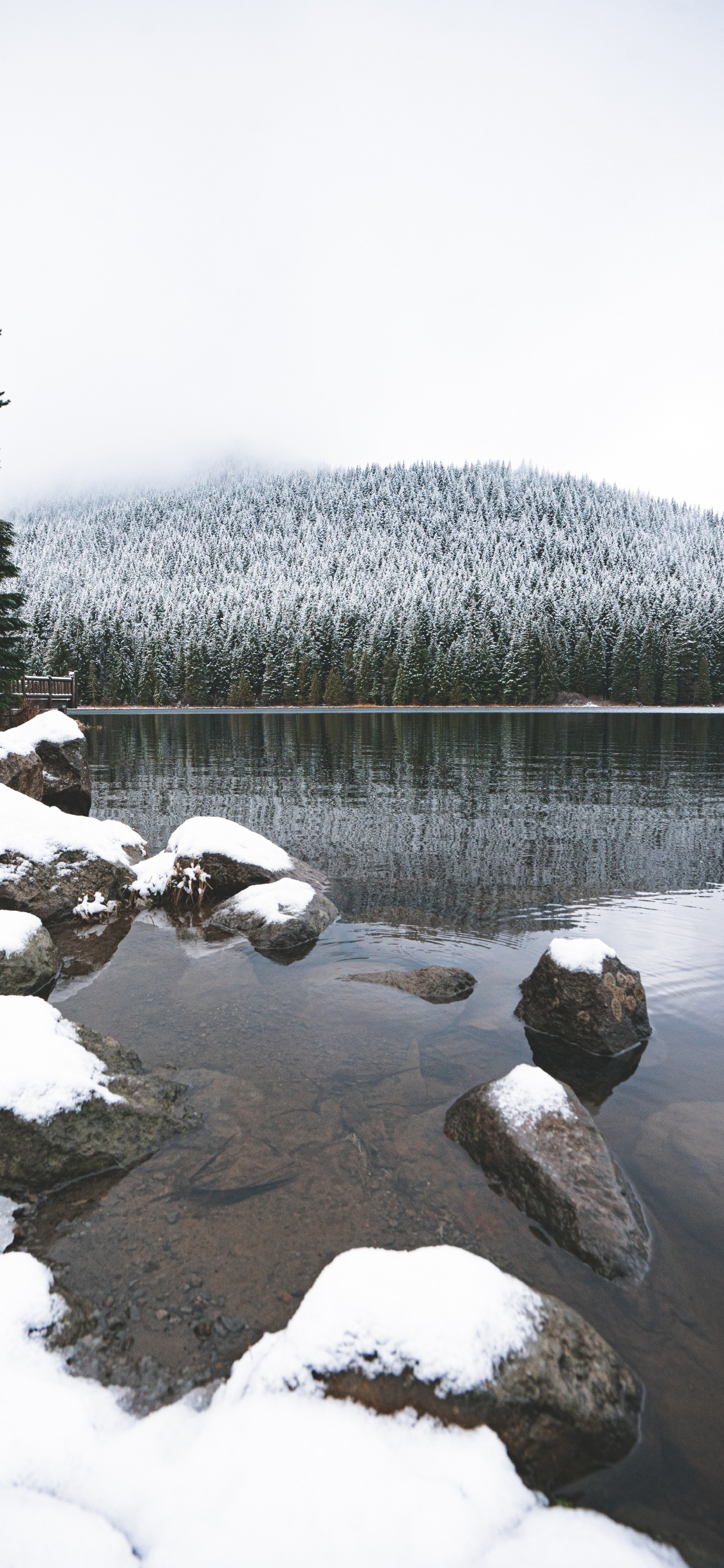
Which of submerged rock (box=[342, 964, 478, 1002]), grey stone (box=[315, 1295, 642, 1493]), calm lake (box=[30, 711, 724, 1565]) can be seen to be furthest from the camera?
submerged rock (box=[342, 964, 478, 1002])

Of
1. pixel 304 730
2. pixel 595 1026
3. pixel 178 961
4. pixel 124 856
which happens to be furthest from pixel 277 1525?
pixel 304 730

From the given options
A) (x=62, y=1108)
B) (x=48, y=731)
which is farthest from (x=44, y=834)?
(x=48, y=731)

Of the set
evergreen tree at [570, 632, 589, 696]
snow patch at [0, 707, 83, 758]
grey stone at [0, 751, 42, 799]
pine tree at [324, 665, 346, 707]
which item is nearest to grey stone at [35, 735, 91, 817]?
snow patch at [0, 707, 83, 758]

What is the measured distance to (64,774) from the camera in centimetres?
2127

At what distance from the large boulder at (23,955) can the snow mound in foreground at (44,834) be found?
338 cm

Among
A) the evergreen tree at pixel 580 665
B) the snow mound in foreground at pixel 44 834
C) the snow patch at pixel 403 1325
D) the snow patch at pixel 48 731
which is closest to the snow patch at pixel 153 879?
the snow mound in foreground at pixel 44 834

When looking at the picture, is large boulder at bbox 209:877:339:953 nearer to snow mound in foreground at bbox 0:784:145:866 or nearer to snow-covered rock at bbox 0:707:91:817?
snow mound in foreground at bbox 0:784:145:866

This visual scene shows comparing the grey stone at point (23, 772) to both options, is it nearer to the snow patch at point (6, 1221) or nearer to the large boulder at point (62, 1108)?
the large boulder at point (62, 1108)

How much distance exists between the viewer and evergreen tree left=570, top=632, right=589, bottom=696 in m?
119

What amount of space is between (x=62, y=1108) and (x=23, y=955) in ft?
10.8

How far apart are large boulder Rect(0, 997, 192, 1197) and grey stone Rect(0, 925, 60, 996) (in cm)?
205

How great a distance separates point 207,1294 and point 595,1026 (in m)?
5.06

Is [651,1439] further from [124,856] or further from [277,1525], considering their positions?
[124,856]

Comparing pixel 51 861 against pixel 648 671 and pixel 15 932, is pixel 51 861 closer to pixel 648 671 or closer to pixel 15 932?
pixel 15 932
